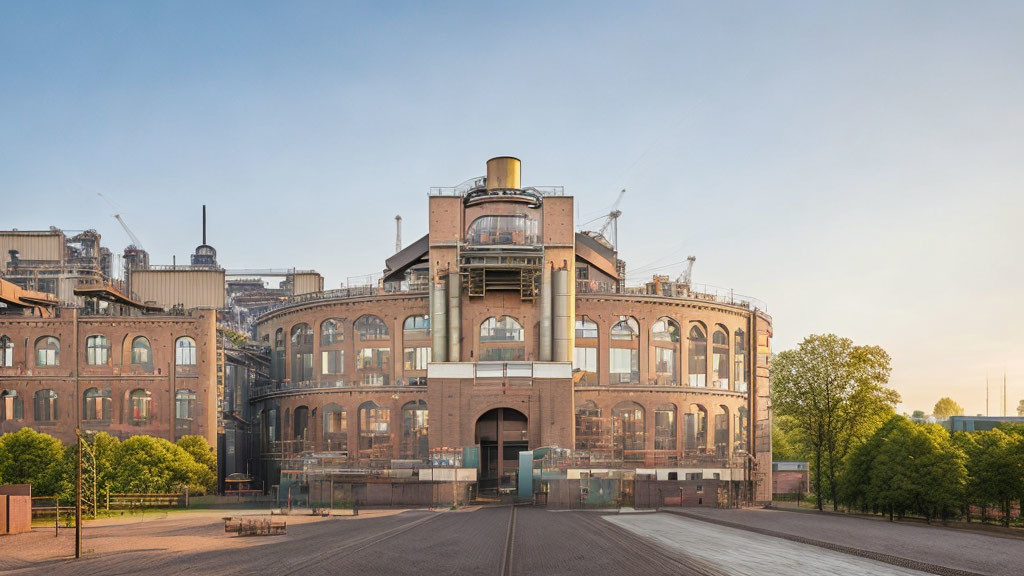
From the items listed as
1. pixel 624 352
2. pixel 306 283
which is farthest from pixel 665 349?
pixel 306 283

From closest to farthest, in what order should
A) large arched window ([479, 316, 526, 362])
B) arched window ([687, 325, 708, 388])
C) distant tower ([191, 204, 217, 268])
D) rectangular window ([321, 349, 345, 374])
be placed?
large arched window ([479, 316, 526, 362]), rectangular window ([321, 349, 345, 374]), arched window ([687, 325, 708, 388]), distant tower ([191, 204, 217, 268])

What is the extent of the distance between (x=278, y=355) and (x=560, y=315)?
115 ft

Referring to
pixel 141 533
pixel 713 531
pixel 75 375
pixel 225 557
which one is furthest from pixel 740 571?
pixel 75 375

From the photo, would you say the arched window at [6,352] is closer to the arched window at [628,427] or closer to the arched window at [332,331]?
the arched window at [332,331]

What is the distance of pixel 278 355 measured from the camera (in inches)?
4163

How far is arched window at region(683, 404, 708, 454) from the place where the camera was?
97438 millimetres

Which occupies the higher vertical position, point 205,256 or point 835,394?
point 205,256

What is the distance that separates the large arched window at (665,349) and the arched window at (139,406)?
50669 millimetres

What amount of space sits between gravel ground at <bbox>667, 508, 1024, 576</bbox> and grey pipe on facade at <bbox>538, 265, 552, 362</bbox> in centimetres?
2054

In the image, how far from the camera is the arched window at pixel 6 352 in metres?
91.9

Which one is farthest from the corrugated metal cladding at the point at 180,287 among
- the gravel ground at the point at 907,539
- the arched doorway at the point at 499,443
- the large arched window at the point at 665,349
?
the gravel ground at the point at 907,539

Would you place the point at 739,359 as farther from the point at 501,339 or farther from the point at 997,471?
the point at 997,471

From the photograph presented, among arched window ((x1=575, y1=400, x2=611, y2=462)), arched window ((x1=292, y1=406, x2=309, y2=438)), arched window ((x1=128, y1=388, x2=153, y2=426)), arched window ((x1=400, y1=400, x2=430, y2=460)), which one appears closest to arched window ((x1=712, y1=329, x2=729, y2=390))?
arched window ((x1=575, y1=400, x2=611, y2=462))

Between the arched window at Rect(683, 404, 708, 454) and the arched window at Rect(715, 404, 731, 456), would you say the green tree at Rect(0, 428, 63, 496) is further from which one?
the arched window at Rect(715, 404, 731, 456)
